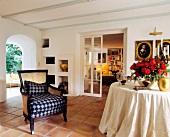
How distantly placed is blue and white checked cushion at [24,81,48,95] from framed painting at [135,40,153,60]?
110 inches

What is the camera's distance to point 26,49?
221 inches

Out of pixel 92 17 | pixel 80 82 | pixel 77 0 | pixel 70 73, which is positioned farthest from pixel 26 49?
pixel 77 0

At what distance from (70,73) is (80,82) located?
0.53m

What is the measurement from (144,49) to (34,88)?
10.5ft

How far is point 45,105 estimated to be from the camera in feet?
7.80

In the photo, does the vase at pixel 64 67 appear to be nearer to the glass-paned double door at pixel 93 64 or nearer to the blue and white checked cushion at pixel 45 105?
the glass-paned double door at pixel 93 64

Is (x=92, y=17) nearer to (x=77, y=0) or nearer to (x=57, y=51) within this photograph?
(x=77, y=0)

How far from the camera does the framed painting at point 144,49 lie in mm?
3799

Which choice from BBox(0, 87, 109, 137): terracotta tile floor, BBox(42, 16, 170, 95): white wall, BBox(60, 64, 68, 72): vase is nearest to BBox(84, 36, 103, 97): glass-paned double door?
BBox(42, 16, 170, 95): white wall

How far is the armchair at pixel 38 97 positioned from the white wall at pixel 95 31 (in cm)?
185

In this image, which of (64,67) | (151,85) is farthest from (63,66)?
(151,85)

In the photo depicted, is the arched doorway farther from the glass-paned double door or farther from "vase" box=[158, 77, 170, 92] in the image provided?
"vase" box=[158, 77, 170, 92]

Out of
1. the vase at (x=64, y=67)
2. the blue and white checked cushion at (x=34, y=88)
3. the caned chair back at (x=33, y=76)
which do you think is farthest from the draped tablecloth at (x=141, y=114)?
the vase at (x=64, y=67)

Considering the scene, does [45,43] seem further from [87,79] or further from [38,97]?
[38,97]
